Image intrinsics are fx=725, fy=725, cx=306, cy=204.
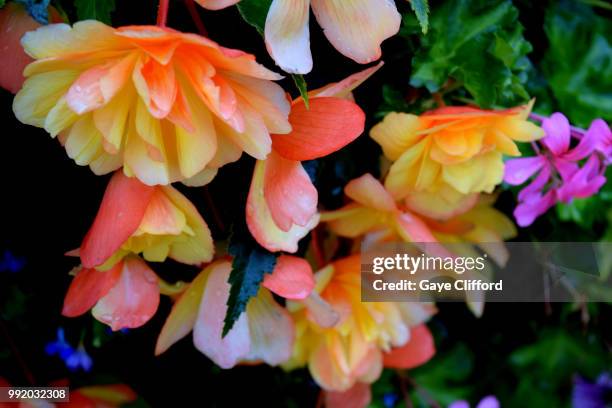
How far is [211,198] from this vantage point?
620 mm

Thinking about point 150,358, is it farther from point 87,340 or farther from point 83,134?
point 83,134

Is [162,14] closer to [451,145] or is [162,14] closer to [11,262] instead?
[451,145]

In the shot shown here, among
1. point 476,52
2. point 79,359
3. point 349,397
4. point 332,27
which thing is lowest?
point 349,397

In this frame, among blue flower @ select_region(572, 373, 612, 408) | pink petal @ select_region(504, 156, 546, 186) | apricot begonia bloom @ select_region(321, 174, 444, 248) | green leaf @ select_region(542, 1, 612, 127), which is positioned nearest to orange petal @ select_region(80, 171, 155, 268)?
apricot begonia bloom @ select_region(321, 174, 444, 248)

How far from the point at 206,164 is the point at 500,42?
1.00ft

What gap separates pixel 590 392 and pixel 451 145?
645 mm

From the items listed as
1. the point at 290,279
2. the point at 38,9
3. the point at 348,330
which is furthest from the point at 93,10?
the point at 348,330

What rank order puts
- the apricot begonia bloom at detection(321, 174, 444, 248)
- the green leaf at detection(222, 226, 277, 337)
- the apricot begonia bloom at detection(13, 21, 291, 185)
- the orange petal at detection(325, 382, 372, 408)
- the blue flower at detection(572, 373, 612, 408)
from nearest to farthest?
1. the apricot begonia bloom at detection(13, 21, 291, 185)
2. the green leaf at detection(222, 226, 277, 337)
3. the apricot begonia bloom at detection(321, 174, 444, 248)
4. the orange petal at detection(325, 382, 372, 408)
5. the blue flower at detection(572, 373, 612, 408)

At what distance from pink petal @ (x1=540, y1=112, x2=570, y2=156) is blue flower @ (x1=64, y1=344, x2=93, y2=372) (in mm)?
489

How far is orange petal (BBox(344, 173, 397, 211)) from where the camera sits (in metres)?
0.63

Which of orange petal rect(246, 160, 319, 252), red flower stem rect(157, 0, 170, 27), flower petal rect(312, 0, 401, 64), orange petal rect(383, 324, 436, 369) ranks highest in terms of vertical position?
red flower stem rect(157, 0, 170, 27)

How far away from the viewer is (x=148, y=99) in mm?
427

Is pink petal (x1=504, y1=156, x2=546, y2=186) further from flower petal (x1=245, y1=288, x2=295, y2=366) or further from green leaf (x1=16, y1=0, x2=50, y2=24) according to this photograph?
green leaf (x1=16, y1=0, x2=50, y2=24)

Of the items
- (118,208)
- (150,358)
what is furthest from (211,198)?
(150,358)
